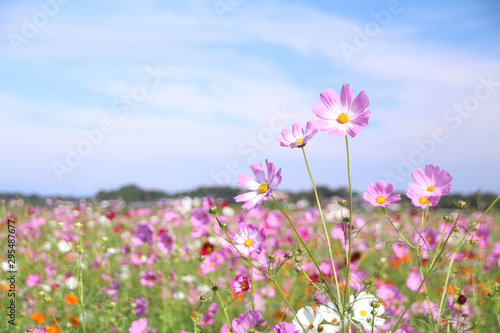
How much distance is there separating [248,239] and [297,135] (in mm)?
516

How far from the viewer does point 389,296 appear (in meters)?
2.26

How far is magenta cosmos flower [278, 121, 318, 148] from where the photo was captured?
1170 millimetres

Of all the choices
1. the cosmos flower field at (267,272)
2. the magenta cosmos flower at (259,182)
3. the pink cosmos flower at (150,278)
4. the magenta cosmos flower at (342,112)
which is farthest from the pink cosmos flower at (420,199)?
the pink cosmos flower at (150,278)

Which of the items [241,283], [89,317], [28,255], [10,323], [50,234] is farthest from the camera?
[50,234]

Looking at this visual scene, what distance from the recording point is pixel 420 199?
4.15ft

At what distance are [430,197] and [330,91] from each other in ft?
1.40

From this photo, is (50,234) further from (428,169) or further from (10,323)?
(428,169)

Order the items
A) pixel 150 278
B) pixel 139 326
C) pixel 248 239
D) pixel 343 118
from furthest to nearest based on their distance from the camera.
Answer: pixel 150 278, pixel 139 326, pixel 248 239, pixel 343 118

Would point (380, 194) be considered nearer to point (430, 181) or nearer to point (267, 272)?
point (430, 181)

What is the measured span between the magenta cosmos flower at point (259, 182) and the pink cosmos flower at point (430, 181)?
1.35ft

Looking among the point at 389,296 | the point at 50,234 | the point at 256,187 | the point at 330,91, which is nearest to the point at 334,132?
the point at 330,91

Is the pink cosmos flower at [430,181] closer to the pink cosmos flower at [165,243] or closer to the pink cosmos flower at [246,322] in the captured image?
the pink cosmos flower at [246,322]

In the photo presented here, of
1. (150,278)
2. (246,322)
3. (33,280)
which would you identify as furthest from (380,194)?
(33,280)

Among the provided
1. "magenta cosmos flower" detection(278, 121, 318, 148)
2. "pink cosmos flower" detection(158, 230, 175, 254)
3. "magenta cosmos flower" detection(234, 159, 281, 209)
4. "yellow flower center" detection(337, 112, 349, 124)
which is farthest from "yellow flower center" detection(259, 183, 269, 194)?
"pink cosmos flower" detection(158, 230, 175, 254)
